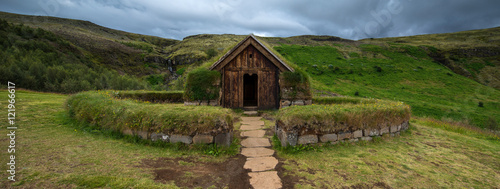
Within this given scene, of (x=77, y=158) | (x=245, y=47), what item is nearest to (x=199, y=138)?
(x=77, y=158)

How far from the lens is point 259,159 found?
5.72 metres

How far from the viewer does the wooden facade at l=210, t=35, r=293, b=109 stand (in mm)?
12633

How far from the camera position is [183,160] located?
5473mm

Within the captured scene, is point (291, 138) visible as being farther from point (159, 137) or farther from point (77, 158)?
point (77, 158)

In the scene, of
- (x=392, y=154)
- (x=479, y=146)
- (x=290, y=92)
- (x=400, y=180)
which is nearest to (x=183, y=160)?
(x=400, y=180)

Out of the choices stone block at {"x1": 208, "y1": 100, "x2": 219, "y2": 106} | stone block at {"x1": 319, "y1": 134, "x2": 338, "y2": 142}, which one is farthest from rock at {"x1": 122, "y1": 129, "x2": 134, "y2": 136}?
stone block at {"x1": 319, "y1": 134, "x2": 338, "y2": 142}

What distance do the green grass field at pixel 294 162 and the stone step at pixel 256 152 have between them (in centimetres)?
43

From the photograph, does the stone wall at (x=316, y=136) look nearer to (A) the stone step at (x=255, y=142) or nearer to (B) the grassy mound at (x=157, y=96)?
(A) the stone step at (x=255, y=142)

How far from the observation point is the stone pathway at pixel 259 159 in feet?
14.8

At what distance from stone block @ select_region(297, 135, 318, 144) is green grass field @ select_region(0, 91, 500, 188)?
0.36m

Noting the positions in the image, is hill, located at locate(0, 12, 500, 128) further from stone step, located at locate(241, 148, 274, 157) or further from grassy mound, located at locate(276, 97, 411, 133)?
grassy mound, located at locate(276, 97, 411, 133)

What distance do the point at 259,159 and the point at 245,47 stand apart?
27.6ft

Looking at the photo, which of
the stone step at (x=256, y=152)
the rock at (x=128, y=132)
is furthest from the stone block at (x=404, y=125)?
the rock at (x=128, y=132)

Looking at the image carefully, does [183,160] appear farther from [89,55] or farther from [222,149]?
[89,55]
